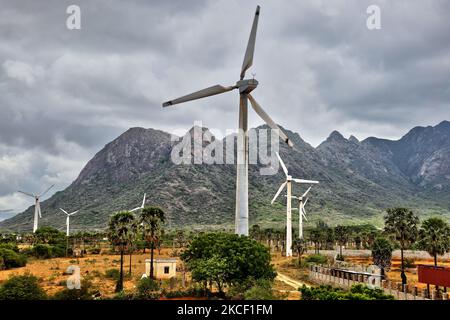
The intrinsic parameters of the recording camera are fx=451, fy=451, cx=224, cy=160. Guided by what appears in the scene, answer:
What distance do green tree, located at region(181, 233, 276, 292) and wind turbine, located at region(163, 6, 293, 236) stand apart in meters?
2.03

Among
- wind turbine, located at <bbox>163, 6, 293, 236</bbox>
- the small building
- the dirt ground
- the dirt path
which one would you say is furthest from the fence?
the dirt ground

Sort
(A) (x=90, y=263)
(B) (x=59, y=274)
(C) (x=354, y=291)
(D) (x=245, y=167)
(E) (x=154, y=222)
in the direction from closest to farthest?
1. (C) (x=354, y=291)
2. (D) (x=245, y=167)
3. (E) (x=154, y=222)
4. (B) (x=59, y=274)
5. (A) (x=90, y=263)

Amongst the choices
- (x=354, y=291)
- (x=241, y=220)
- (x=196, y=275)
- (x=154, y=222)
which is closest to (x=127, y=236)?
(x=154, y=222)

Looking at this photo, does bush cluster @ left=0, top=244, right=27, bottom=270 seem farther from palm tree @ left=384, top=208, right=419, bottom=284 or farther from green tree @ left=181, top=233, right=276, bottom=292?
palm tree @ left=384, top=208, right=419, bottom=284

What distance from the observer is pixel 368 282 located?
54031mm

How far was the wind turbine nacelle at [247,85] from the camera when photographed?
5231cm

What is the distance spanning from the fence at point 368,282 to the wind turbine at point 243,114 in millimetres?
15497

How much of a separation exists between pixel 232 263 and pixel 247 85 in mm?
20710

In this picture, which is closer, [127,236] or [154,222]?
[127,236]

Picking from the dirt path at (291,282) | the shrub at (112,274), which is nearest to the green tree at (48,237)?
the shrub at (112,274)
